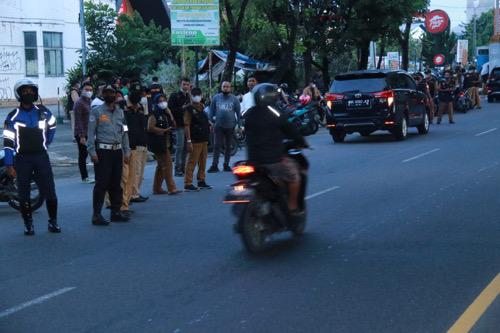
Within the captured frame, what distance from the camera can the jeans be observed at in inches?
583

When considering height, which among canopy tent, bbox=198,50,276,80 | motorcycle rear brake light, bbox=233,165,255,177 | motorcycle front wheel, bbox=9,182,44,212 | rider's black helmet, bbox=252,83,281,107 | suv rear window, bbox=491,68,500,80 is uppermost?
canopy tent, bbox=198,50,276,80

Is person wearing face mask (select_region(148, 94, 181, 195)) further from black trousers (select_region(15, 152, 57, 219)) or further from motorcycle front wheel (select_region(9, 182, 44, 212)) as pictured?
black trousers (select_region(15, 152, 57, 219))

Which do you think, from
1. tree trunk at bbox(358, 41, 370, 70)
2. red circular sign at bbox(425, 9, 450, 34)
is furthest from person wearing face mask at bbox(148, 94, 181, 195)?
red circular sign at bbox(425, 9, 450, 34)

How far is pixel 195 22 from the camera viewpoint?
2464cm

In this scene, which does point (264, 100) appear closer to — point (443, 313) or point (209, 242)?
point (209, 242)

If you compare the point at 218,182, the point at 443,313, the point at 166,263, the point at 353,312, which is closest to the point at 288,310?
the point at 353,312

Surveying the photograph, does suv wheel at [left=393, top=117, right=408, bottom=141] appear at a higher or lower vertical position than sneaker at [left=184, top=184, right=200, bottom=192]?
higher

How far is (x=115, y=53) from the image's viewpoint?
101 ft

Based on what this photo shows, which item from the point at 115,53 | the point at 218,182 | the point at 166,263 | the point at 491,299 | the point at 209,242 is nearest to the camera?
the point at 491,299

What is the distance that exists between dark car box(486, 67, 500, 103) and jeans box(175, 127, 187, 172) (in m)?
29.8

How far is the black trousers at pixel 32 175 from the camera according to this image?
9773 mm

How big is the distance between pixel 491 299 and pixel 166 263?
3132mm

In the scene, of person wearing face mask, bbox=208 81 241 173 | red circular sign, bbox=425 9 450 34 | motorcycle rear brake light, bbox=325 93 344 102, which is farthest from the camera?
red circular sign, bbox=425 9 450 34

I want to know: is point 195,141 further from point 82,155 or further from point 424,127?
point 424,127
